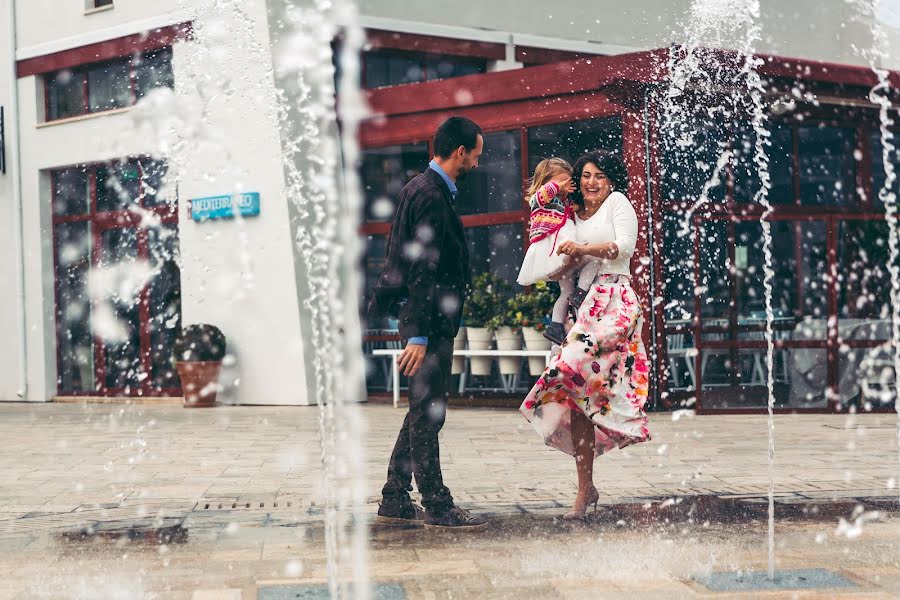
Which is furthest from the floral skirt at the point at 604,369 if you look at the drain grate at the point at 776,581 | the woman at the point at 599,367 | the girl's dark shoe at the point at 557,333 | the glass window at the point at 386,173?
the glass window at the point at 386,173

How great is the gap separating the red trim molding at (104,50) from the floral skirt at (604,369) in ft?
36.6

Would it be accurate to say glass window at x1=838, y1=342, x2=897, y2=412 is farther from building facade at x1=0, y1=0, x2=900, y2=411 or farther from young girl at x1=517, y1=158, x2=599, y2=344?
young girl at x1=517, y1=158, x2=599, y2=344

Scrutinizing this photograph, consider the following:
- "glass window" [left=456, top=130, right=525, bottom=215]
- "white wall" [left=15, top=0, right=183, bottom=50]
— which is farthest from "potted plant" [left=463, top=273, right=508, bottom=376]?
"white wall" [left=15, top=0, right=183, bottom=50]

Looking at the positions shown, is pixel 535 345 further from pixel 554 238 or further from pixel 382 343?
pixel 554 238

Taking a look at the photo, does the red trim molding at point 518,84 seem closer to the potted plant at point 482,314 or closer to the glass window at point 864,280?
the potted plant at point 482,314

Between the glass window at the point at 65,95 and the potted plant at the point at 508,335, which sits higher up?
the glass window at the point at 65,95

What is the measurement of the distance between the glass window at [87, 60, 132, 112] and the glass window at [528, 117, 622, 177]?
668 centimetres

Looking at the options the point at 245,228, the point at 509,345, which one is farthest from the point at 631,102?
the point at 245,228

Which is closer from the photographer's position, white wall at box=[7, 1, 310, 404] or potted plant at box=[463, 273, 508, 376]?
potted plant at box=[463, 273, 508, 376]

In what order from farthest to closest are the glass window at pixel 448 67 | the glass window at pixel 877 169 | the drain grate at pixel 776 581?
the glass window at pixel 448 67 < the glass window at pixel 877 169 < the drain grate at pixel 776 581

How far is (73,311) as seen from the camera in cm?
1705

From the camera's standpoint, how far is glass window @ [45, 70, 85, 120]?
55.0 ft

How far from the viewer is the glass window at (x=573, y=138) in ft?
40.8

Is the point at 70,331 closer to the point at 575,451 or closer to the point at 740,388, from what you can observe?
the point at 740,388
